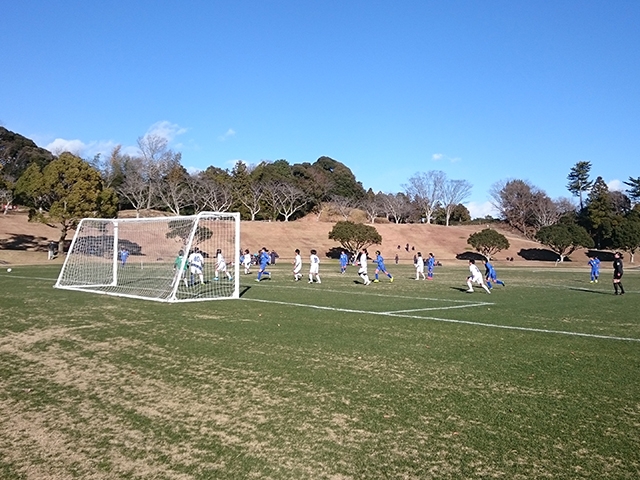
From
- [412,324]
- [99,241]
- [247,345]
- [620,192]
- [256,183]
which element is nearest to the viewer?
[247,345]

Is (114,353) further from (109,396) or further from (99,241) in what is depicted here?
(99,241)

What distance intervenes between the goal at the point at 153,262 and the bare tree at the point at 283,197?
152 ft

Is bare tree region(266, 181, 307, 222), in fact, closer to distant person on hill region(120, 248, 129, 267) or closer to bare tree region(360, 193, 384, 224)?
bare tree region(360, 193, 384, 224)

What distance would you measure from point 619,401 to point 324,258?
187 feet

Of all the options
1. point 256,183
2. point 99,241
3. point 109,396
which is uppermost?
point 256,183

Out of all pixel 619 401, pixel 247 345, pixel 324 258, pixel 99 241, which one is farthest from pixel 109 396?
pixel 324 258

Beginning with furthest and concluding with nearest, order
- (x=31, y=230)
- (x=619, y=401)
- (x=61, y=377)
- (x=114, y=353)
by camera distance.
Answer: (x=31, y=230) → (x=114, y=353) → (x=61, y=377) → (x=619, y=401)

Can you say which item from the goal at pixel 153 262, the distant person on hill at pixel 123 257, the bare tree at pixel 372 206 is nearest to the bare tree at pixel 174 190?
the bare tree at pixel 372 206

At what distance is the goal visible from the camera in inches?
763

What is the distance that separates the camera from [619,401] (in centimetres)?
657

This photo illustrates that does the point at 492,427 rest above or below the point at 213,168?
below

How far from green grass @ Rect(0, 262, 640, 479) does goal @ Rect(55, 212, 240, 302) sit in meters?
6.10

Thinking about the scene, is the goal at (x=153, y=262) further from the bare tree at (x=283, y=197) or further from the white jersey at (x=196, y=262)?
the bare tree at (x=283, y=197)

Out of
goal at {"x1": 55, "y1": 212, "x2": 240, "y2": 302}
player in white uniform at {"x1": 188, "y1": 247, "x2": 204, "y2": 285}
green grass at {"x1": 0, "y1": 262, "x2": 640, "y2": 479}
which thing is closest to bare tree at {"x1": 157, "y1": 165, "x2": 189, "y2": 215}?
goal at {"x1": 55, "y1": 212, "x2": 240, "y2": 302}
